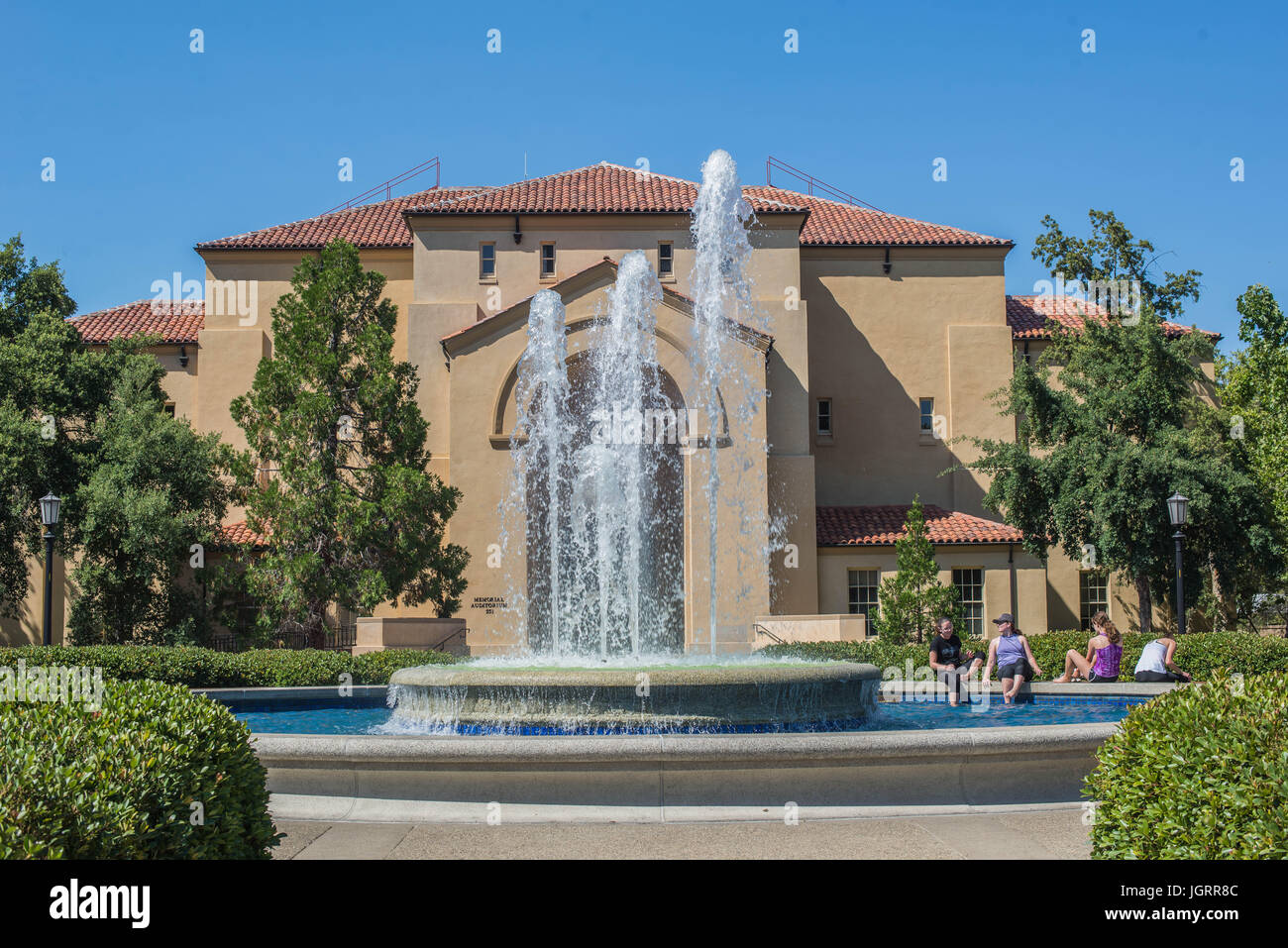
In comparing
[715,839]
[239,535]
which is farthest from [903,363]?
[715,839]

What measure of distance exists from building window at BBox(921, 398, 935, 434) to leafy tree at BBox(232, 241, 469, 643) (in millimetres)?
15744

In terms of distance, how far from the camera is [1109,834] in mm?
5836

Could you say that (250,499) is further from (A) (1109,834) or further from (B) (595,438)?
(A) (1109,834)

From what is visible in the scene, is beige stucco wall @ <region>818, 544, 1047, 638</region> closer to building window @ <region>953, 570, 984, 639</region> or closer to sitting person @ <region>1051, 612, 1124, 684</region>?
building window @ <region>953, 570, 984, 639</region>

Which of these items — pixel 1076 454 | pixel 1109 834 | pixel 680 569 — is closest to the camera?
pixel 1109 834

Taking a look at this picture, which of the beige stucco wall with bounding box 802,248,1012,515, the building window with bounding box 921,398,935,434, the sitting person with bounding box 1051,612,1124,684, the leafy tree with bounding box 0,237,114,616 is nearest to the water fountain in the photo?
the beige stucco wall with bounding box 802,248,1012,515

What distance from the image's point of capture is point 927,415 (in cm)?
3491

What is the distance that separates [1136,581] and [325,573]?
20.7 meters

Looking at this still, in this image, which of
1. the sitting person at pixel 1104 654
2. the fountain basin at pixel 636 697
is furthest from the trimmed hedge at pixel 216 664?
the sitting person at pixel 1104 654

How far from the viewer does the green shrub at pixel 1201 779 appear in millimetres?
5039

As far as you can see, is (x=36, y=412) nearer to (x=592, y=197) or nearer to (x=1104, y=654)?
(x=592, y=197)

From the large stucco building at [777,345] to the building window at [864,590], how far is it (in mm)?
56

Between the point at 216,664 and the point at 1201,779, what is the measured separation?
1806 cm

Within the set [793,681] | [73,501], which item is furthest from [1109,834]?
[73,501]
